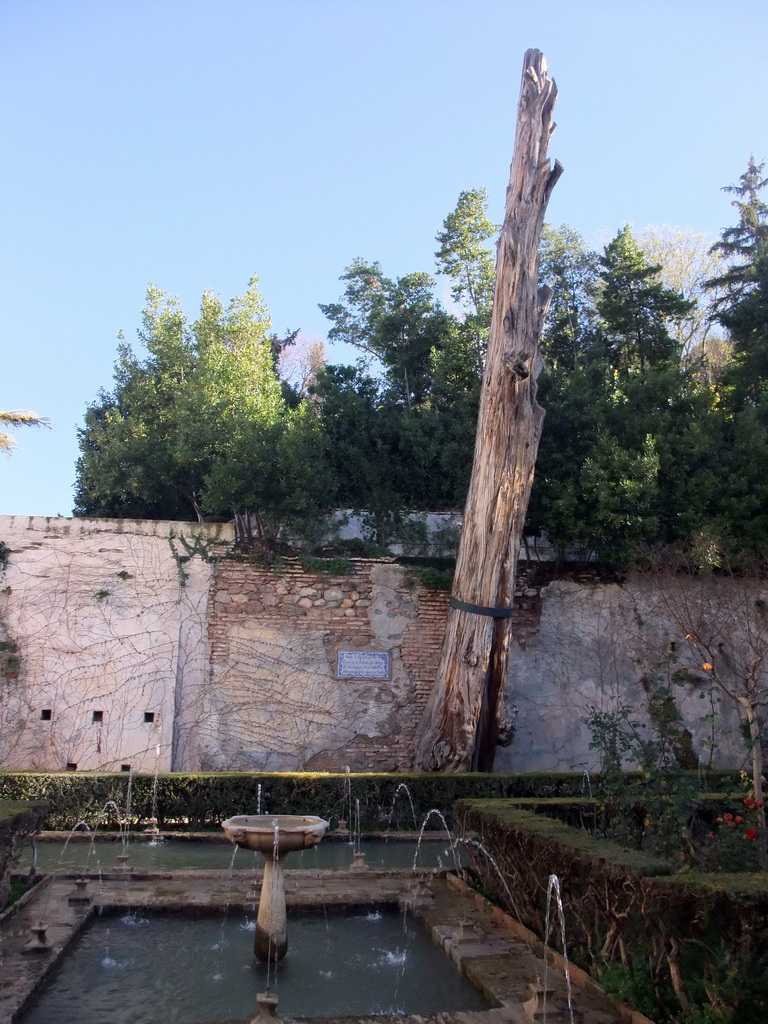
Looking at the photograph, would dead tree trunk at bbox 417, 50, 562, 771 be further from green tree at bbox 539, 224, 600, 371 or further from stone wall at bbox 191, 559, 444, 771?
green tree at bbox 539, 224, 600, 371

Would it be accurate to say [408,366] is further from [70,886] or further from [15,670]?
[70,886]

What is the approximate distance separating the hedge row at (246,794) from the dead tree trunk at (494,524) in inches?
30.4

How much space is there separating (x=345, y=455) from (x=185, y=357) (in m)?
2.91

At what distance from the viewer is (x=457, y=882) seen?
19.9 ft

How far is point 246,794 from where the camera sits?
8500 mm

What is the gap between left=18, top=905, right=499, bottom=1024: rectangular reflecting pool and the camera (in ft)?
12.6

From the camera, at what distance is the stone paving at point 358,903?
358 cm

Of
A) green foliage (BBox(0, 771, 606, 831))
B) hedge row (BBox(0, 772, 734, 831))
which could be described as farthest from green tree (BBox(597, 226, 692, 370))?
green foliage (BBox(0, 771, 606, 831))

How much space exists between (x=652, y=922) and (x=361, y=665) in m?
7.25

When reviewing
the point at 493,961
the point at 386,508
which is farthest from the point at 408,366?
the point at 493,961

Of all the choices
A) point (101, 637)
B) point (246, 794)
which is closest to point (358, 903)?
point (246, 794)

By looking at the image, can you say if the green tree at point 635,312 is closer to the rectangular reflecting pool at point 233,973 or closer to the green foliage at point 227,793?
the green foliage at point 227,793

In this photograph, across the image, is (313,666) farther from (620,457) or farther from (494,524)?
(620,457)

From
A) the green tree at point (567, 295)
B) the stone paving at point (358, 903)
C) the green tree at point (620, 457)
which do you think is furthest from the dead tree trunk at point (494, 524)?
the green tree at point (567, 295)
